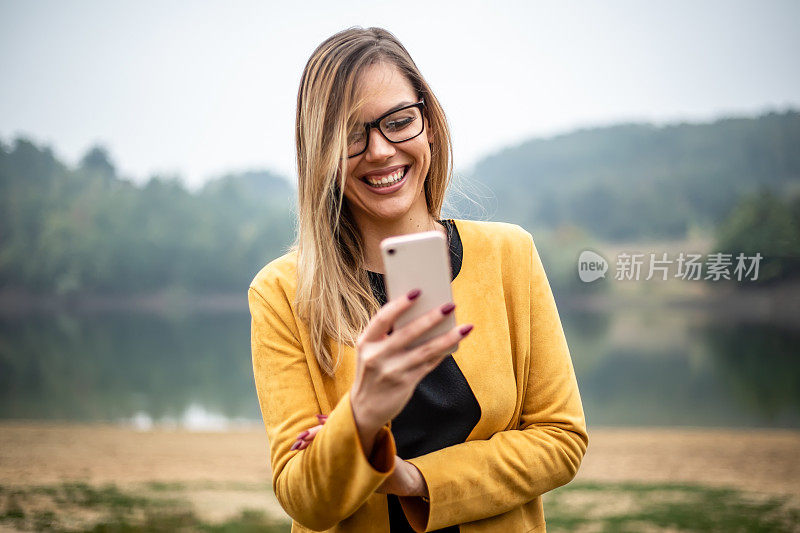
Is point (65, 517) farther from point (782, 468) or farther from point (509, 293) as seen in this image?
point (782, 468)

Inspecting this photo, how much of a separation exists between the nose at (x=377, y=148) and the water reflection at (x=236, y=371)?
731 inches

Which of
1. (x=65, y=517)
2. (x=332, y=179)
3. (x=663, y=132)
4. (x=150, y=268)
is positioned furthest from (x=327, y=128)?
(x=663, y=132)

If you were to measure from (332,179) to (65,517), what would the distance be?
6.86 m

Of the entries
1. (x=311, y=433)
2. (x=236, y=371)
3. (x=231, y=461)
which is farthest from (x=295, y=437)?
(x=236, y=371)

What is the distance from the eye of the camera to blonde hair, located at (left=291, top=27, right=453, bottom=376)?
4.04 feet

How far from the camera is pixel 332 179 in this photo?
124 centimetres

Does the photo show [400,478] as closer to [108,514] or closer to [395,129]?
[395,129]

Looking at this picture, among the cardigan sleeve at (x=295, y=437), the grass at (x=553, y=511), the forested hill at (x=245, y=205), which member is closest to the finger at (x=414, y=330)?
the cardigan sleeve at (x=295, y=437)

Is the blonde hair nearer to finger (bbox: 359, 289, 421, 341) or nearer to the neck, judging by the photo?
the neck

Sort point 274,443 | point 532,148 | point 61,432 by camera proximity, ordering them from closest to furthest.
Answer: point 274,443 < point 61,432 < point 532,148

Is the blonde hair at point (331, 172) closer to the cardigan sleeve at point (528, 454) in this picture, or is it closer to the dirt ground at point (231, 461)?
the cardigan sleeve at point (528, 454)

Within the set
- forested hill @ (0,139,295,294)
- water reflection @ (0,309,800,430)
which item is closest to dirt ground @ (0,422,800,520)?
water reflection @ (0,309,800,430)

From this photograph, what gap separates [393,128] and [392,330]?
0.38 meters

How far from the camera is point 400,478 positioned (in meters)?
1.14
